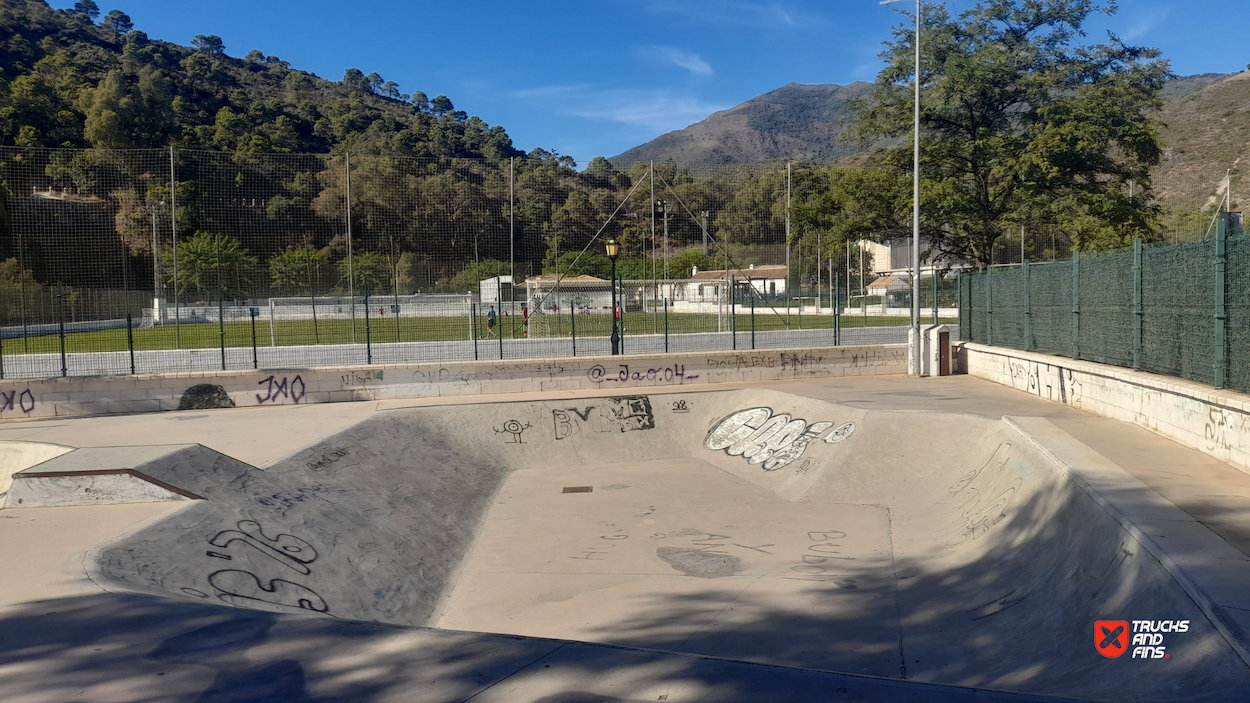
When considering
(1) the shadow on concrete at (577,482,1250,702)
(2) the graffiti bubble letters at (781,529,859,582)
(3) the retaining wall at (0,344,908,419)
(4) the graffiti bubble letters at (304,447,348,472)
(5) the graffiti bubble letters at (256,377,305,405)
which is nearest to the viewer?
(1) the shadow on concrete at (577,482,1250,702)

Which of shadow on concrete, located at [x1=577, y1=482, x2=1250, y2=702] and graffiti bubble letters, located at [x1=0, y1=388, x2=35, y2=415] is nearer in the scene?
shadow on concrete, located at [x1=577, y1=482, x2=1250, y2=702]

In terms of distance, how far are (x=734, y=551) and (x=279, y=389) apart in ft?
39.2

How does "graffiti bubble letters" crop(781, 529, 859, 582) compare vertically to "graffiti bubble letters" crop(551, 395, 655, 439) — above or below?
below

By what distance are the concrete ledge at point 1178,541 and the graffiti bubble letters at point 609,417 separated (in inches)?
336

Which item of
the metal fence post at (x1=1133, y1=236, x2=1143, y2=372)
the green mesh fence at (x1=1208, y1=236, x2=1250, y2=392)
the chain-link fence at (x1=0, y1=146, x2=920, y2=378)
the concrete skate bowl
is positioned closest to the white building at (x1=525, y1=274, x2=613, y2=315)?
the chain-link fence at (x1=0, y1=146, x2=920, y2=378)

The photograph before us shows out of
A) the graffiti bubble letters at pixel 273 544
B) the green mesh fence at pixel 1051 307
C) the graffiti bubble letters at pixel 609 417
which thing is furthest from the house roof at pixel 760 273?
the graffiti bubble letters at pixel 273 544

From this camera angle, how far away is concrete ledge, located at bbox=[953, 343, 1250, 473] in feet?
27.3

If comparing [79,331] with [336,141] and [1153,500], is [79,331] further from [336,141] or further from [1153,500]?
[336,141]

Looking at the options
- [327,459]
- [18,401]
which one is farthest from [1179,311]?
[18,401]

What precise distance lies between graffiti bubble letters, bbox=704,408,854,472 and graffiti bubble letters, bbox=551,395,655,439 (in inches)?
56.2

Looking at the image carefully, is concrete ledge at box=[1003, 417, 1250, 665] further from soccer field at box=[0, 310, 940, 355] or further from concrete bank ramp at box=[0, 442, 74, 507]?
soccer field at box=[0, 310, 940, 355]

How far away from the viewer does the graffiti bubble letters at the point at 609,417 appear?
1557cm

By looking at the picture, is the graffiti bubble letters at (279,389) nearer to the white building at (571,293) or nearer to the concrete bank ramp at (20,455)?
the concrete bank ramp at (20,455)

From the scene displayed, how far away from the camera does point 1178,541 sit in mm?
5508
